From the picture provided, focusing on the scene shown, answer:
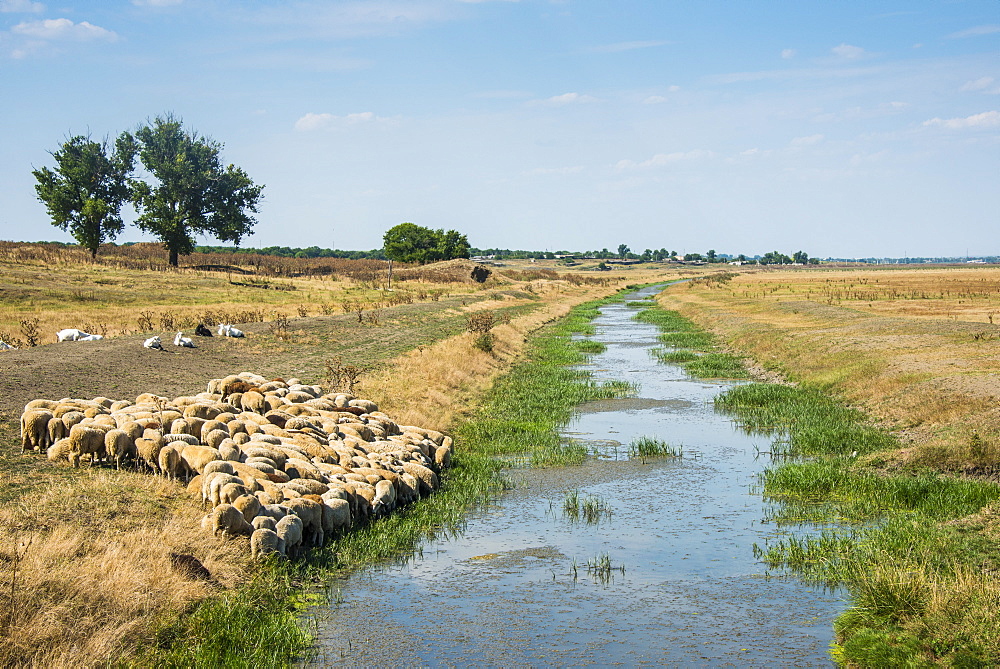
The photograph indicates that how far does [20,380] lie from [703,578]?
13.8 metres

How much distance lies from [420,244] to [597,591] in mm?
119138

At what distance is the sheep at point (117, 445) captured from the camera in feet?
38.8

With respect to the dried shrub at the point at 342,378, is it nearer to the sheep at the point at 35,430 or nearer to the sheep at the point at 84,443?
the sheep at the point at 35,430

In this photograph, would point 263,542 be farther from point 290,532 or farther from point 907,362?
point 907,362

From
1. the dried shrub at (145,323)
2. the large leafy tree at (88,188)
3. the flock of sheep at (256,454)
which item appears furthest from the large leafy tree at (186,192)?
the flock of sheep at (256,454)

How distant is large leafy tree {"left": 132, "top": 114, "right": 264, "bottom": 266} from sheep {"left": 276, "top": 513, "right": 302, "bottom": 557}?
65.8 meters

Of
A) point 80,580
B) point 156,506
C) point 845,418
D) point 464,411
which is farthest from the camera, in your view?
point 464,411

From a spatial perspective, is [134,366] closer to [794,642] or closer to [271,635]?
[271,635]

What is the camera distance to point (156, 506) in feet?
34.8

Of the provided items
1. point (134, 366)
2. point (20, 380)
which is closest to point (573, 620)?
point (20, 380)

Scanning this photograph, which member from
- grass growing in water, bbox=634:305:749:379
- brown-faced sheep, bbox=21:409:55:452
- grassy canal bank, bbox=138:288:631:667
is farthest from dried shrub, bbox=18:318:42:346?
grass growing in water, bbox=634:305:749:379

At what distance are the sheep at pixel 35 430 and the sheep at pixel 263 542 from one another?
14.4 feet

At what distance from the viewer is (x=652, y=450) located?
17953mm

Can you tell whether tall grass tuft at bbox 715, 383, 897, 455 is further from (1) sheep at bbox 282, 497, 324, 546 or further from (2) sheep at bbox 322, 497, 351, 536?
(1) sheep at bbox 282, 497, 324, 546
